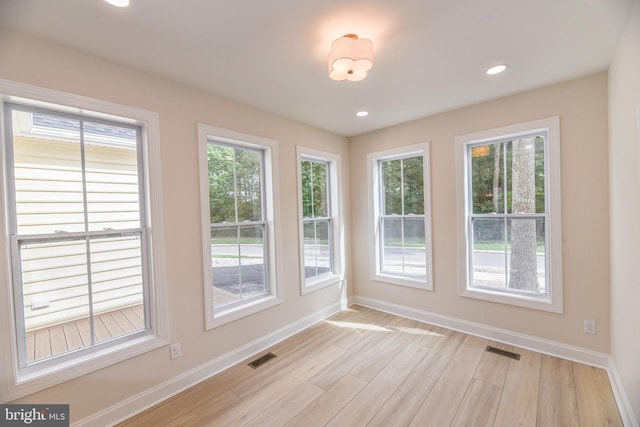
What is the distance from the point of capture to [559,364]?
2.38m

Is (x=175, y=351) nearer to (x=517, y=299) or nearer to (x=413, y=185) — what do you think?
(x=413, y=185)

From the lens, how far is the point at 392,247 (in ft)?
12.3

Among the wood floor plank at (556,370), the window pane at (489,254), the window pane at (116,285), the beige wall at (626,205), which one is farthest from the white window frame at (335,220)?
→ the beige wall at (626,205)

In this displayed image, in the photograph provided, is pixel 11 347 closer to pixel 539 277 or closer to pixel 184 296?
pixel 184 296

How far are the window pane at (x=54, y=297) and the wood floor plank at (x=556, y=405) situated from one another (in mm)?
Result: 3221

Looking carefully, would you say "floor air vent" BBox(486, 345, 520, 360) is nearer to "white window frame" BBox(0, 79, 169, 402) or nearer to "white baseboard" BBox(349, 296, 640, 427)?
"white baseboard" BBox(349, 296, 640, 427)

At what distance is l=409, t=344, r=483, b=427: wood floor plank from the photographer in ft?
6.04

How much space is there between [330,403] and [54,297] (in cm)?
207

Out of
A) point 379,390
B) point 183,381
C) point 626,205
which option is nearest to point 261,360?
point 183,381

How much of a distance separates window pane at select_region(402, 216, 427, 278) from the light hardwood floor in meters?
0.90

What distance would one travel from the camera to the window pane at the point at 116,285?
75.8 inches

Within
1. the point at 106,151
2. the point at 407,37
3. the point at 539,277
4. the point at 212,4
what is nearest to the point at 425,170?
the point at 539,277

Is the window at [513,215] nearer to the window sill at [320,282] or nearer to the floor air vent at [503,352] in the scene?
the floor air vent at [503,352]

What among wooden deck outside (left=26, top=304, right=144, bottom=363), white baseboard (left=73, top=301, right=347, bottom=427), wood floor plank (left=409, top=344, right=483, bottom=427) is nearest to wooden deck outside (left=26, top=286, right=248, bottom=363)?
wooden deck outside (left=26, top=304, right=144, bottom=363)
